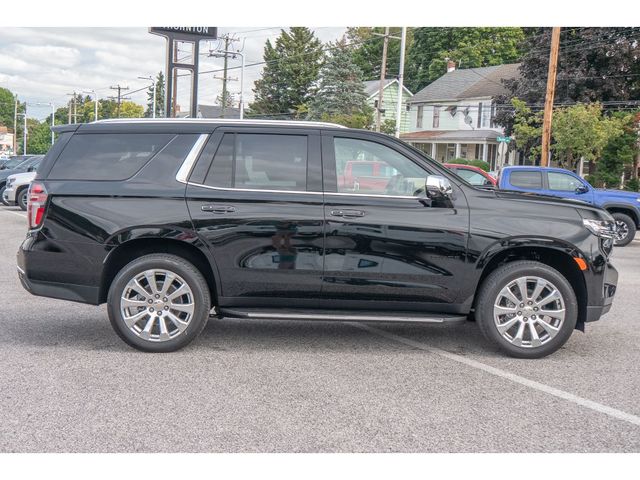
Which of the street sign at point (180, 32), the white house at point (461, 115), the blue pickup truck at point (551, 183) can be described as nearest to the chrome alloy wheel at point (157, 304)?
the blue pickup truck at point (551, 183)

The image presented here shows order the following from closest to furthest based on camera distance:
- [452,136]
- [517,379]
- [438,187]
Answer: [517,379]
[438,187]
[452,136]

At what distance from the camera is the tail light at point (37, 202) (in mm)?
5996

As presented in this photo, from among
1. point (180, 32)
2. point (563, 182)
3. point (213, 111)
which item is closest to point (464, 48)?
point (213, 111)

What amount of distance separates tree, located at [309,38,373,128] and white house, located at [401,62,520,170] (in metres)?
4.42

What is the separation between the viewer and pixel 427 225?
19.3 ft

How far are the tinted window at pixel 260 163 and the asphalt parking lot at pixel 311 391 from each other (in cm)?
147

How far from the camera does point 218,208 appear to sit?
589 cm

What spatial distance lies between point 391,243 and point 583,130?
25112 mm

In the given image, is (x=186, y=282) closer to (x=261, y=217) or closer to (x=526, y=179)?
(x=261, y=217)

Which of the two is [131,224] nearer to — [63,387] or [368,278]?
[63,387]

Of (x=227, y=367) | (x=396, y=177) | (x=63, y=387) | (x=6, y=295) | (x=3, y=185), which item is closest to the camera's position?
(x=63, y=387)

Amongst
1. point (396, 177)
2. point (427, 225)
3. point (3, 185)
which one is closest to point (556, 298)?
point (427, 225)

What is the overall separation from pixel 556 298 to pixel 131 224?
363cm

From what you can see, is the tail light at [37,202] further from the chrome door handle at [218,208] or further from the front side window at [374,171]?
the front side window at [374,171]
